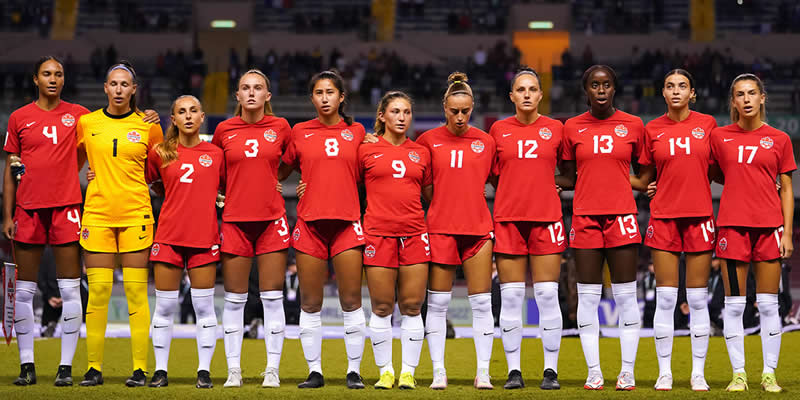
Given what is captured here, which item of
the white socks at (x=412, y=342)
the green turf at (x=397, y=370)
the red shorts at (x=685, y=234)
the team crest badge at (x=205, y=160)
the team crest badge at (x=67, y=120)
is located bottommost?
the green turf at (x=397, y=370)

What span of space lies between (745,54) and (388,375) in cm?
2462

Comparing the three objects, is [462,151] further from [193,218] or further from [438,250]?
[193,218]

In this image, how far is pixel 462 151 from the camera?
7277 mm

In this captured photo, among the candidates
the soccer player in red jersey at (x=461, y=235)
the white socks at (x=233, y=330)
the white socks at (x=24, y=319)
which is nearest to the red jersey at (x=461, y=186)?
the soccer player in red jersey at (x=461, y=235)

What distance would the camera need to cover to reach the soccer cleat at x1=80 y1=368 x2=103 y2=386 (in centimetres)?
730

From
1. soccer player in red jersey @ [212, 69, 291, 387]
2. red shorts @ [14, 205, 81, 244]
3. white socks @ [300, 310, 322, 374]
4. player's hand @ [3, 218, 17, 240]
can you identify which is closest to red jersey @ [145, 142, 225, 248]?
soccer player in red jersey @ [212, 69, 291, 387]

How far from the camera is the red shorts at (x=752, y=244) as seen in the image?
23.5ft

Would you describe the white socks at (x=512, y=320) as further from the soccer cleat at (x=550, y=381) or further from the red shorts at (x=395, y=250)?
the red shorts at (x=395, y=250)

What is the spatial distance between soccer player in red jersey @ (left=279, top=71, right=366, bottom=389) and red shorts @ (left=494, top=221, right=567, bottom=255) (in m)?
1.06

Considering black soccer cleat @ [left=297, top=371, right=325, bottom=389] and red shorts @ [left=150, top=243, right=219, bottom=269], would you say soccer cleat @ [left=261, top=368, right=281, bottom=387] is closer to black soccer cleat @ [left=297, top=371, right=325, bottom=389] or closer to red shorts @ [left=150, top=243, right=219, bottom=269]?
black soccer cleat @ [left=297, top=371, right=325, bottom=389]

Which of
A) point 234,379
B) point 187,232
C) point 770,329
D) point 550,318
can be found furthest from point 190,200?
point 770,329

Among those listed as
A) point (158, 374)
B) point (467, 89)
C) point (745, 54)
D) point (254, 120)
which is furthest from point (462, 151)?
point (745, 54)

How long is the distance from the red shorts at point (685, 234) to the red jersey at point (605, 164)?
0.26m

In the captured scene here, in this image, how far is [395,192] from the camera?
719 centimetres
